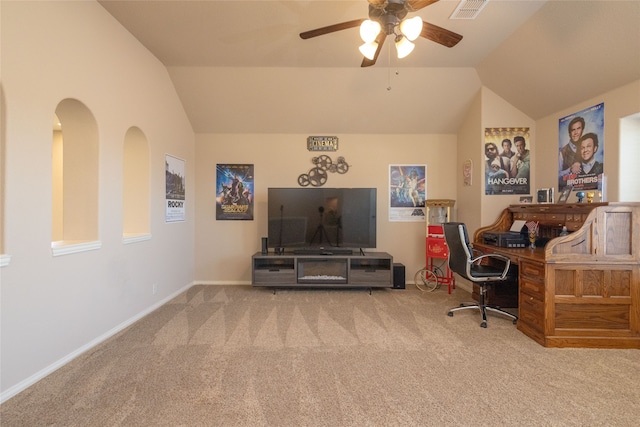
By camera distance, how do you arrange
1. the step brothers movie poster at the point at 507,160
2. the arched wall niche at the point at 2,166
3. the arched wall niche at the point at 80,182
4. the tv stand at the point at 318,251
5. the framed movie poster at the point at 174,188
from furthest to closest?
1. the tv stand at the point at 318,251
2. the step brothers movie poster at the point at 507,160
3. the framed movie poster at the point at 174,188
4. the arched wall niche at the point at 80,182
5. the arched wall niche at the point at 2,166

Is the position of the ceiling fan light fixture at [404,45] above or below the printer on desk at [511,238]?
above

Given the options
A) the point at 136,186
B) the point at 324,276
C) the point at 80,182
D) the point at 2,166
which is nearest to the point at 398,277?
the point at 324,276

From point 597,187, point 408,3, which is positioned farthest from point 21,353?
point 597,187

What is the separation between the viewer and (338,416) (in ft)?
5.51

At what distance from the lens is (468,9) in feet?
8.53

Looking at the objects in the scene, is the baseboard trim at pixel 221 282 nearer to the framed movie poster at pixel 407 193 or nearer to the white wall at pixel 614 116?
the framed movie poster at pixel 407 193

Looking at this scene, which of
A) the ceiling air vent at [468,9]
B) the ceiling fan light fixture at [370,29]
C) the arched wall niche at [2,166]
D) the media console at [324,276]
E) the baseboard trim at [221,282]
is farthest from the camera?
the baseboard trim at [221,282]

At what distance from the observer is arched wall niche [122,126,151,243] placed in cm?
340

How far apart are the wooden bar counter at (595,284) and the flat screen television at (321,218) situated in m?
2.25

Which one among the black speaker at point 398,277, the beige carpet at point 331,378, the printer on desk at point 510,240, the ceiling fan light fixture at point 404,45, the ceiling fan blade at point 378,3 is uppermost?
the ceiling fan blade at point 378,3

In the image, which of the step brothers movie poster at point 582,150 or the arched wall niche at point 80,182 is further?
the step brothers movie poster at point 582,150

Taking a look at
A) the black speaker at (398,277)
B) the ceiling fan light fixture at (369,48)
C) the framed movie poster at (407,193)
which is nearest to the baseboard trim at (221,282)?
the black speaker at (398,277)

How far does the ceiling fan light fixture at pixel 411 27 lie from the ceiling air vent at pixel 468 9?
3.33ft

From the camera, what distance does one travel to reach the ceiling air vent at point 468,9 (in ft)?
8.20
